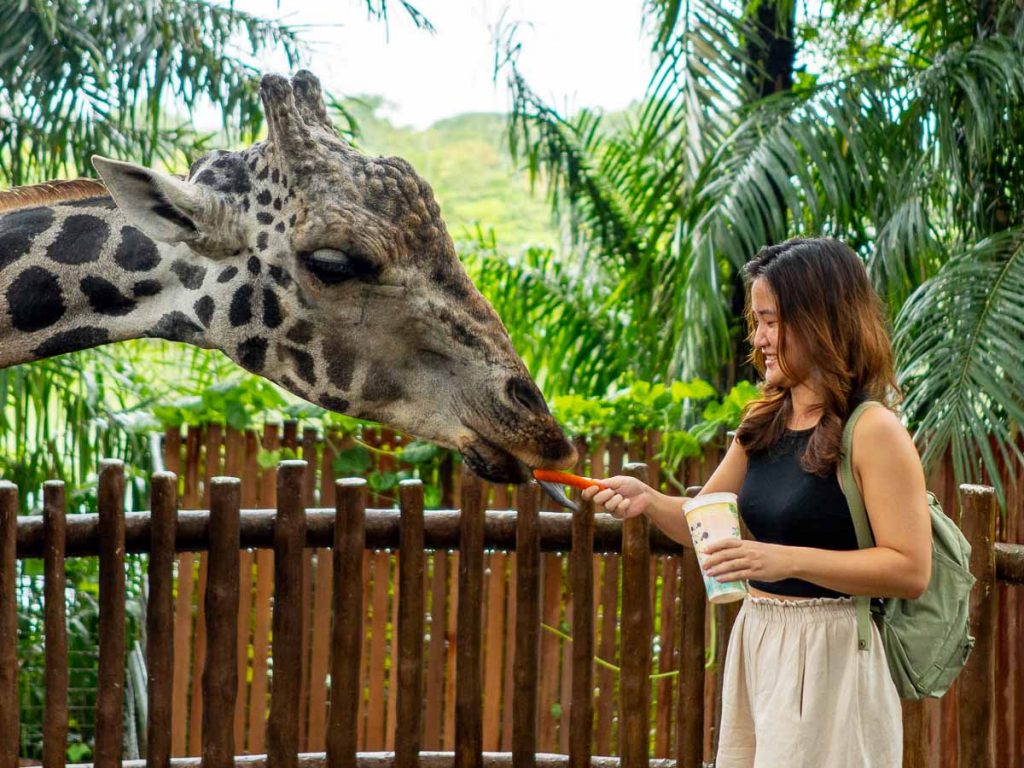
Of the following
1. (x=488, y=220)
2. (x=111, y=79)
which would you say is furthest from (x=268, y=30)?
(x=488, y=220)

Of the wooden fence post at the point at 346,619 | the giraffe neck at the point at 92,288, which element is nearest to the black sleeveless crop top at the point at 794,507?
the giraffe neck at the point at 92,288

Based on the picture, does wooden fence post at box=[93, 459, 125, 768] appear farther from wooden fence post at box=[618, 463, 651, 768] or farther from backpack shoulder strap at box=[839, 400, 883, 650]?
backpack shoulder strap at box=[839, 400, 883, 650]

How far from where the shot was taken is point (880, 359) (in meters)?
2.17

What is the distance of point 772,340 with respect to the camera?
86.1 inches

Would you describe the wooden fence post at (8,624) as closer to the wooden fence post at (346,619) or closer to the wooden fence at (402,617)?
the wooden fence at (402,617)

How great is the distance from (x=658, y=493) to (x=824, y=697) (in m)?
0.55

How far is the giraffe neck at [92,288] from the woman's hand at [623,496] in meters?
0.88

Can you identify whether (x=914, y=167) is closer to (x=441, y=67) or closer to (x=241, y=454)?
(x=241, y=454)

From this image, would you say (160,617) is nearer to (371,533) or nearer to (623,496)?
(371,533)

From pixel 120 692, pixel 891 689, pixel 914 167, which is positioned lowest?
pixel 120 692

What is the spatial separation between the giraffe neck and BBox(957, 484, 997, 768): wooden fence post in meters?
2.10

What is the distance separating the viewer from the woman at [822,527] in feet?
6.63

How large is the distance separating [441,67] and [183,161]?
21.0 m

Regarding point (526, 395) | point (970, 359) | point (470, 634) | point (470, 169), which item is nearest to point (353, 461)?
point (470, 634)
